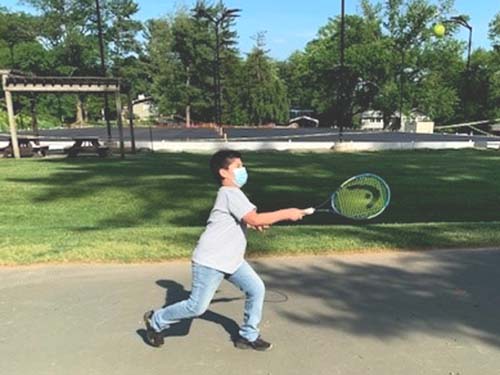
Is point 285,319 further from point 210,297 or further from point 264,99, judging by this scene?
point 264,99

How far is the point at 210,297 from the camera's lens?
4.00m

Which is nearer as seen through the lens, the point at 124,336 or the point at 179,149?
the point at 124,336

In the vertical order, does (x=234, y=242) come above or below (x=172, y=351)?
above

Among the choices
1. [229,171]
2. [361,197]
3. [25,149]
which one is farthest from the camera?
[25,149]

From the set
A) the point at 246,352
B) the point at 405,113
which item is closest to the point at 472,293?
the point at 246,352

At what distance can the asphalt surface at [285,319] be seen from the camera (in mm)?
3979

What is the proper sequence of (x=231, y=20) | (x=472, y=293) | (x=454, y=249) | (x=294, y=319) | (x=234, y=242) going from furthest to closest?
1. (x=231, y=20)
2. (x=454, y=249)
3. (x=472, y=293)
4. (x=294, y=319)
5. (x=234, y=242)

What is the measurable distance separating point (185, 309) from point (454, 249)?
4333 millimetres

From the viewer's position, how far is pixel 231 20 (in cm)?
7994

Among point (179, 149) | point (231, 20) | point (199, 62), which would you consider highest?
point (231, 20)

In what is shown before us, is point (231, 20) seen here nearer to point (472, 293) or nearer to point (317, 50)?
point (317, 50)

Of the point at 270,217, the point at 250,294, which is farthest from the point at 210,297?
the point at 270,217

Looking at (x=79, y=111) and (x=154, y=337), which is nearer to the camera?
(x=154, y=337)

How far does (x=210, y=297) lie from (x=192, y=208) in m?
7.47
